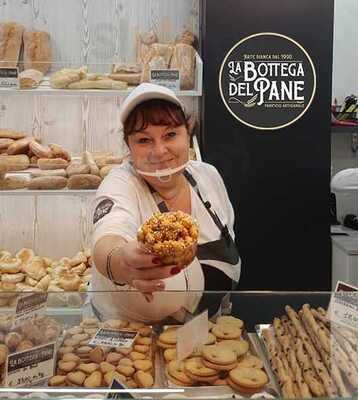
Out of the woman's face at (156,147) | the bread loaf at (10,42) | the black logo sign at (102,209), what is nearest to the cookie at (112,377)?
the black logo sign at (102,209)

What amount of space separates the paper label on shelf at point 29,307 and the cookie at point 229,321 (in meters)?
0.40

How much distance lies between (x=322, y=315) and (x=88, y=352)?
53 cm

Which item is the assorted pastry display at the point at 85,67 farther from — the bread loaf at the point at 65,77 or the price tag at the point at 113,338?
the price tag at the point at 113,338

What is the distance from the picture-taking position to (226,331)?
131cm

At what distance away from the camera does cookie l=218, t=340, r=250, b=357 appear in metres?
1.25

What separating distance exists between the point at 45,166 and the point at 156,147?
1027mm

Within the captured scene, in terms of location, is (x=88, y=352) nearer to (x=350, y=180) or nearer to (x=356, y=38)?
(x=350, y=180)

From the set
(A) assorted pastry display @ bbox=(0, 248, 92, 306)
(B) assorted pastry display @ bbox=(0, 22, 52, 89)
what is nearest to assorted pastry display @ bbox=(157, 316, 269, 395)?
(A) assorted pastry display @ bbox=(0, 248, 92, 306)

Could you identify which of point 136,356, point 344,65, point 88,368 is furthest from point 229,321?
point 344,65

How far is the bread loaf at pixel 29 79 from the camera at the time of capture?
2.56m

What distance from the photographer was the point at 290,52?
2.74m

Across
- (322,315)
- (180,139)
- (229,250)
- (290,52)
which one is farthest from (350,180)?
(322,315)

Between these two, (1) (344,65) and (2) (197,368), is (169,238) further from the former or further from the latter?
(1) (344,65)

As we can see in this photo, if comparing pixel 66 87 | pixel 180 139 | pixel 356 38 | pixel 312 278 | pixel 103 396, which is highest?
pixel 356 38
